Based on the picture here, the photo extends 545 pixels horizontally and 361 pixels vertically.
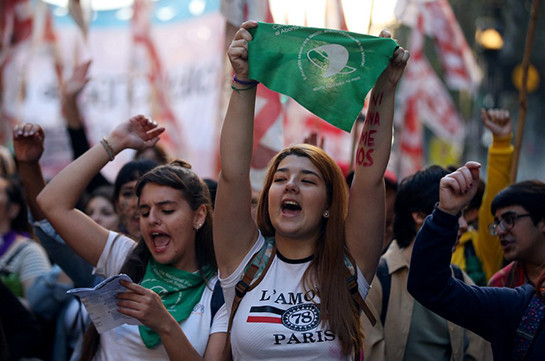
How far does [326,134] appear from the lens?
679 centimetres

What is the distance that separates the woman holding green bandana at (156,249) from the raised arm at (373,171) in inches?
25.8

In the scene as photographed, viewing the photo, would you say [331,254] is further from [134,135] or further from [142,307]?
[134,135]

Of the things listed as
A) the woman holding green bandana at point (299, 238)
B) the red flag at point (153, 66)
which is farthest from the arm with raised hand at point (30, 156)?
the red flag at point (153, 66)

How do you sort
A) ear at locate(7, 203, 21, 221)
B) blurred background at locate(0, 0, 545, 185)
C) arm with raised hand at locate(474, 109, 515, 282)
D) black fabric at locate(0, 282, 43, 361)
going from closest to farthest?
black fabric at locate(0, 282, 43, 361), arm with raised hand at locate(474, 109, 515, 282), ear at locate(7, 203, 21, 221), blurred background at locate(0, 0, 545, 185)

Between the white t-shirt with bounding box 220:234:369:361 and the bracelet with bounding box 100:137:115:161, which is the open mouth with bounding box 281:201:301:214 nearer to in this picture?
the white t-shirt with bounding box 220:234:369:361

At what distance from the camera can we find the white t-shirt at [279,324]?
2.80 m

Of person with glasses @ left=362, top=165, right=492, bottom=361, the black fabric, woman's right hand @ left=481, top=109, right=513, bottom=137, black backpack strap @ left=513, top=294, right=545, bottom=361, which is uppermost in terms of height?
woman's right hand @ left=481, top=109, right=513, bottom=137

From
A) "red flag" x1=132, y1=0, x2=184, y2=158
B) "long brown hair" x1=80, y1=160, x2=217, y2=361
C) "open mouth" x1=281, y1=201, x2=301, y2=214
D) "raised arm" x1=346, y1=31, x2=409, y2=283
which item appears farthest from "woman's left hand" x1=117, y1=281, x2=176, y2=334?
"red flag" x1=132, y1=0, x2=184, y2=158

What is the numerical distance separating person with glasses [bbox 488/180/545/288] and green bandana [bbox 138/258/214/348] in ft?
4.78

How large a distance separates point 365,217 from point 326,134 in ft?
12.6

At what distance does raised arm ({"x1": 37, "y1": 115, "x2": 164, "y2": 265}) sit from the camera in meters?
3.37

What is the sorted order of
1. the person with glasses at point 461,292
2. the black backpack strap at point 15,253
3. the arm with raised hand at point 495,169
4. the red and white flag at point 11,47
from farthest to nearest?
the red and white flag at point 11,47
the black backpack strap at point 15,253
the arm with raised hand at point 495,169
the person with glasses at point 461,292

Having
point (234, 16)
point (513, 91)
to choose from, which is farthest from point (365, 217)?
point (513, 91)

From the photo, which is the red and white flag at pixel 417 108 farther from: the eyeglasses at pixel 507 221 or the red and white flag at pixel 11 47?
the eyeglasses at pixel 507 221
